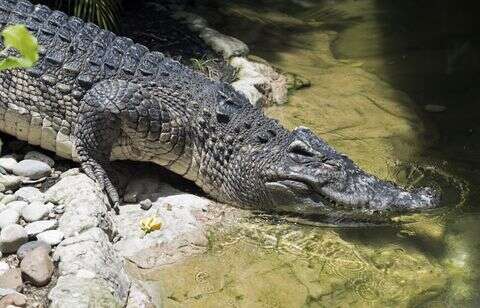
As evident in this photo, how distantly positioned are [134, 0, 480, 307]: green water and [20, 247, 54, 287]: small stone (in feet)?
1.88

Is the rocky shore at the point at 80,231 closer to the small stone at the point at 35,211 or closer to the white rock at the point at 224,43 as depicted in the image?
the small stone at the point at 35,211

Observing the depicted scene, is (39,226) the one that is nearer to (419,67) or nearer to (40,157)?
(40,157)

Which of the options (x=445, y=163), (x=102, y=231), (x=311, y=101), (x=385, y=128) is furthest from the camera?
(x=311, y=101)

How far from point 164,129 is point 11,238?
133 centimetres

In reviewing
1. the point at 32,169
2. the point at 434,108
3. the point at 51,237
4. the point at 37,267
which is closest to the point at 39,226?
the point at 51,237

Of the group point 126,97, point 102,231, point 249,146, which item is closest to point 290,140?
point 249,146

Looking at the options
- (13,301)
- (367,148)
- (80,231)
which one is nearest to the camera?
(13,301)

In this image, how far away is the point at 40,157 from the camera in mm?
4742

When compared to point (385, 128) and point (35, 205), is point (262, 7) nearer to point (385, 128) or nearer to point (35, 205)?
point (385, 128)

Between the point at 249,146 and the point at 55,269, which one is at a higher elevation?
the point at 249,146

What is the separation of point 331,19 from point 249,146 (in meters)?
4.45

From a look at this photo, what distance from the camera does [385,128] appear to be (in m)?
5.80

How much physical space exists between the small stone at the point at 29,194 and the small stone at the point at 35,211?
0.10m

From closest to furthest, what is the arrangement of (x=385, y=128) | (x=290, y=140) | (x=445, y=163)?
(x=290, y=140)
(x=445, y=163)
(x=385, y=128)
